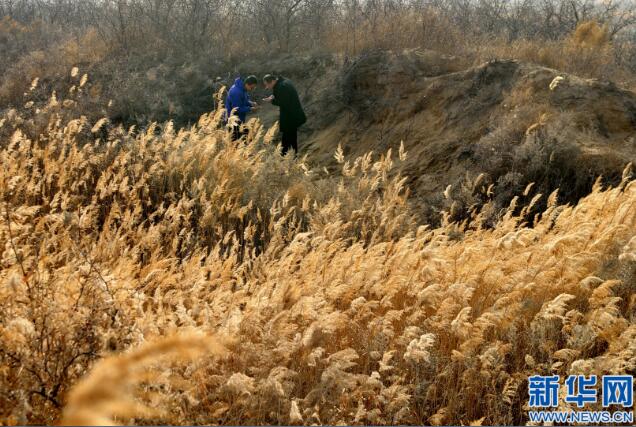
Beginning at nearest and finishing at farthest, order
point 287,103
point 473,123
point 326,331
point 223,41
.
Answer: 1. point 326,331
2. point 473,123
3. point 287,103
4. point 223,41

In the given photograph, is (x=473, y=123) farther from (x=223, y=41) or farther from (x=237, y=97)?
(x=223, y=41)

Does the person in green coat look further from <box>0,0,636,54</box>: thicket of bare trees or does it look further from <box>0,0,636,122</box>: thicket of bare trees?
<box>0,0,636,54</box>: thicket of bare trees

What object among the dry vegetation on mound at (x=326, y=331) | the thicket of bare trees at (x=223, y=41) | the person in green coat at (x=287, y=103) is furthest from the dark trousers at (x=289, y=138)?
the dry vegetation on mound at (x=326, y=331)

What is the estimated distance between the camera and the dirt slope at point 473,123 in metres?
7.54

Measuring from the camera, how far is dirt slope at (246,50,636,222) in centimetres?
754

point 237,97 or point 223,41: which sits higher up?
point 223,41

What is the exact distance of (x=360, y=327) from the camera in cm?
341

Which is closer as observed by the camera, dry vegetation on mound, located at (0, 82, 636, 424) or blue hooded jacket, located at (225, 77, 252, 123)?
dry vegetation on mound, located at (0, 82, 636, 424)

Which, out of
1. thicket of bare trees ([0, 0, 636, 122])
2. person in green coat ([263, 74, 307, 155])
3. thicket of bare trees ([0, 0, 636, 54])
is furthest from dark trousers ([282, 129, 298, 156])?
thicket of bare trees ([0, 0, 636, 54])

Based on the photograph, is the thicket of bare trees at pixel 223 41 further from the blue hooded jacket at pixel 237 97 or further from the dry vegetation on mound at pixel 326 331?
the dry vegetation on mound at pixel 326 331

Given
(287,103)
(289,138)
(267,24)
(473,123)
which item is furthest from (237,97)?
(267,24)

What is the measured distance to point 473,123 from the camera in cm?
926

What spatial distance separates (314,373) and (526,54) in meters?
10.5

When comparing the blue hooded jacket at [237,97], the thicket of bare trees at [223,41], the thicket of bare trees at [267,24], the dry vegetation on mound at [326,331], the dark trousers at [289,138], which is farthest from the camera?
the thicket of bare trees at [267,24]
